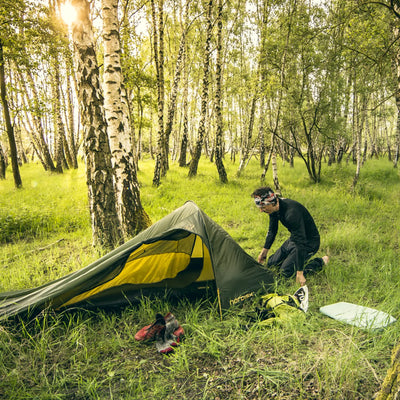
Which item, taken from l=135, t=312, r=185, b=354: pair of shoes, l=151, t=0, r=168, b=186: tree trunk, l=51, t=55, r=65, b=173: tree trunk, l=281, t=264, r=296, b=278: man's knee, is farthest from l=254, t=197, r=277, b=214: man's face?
l=51, t=55, r=65, b=173: tree trunk

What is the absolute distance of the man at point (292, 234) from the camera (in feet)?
11.1

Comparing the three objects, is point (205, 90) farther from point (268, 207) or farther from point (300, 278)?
point (300, 278)

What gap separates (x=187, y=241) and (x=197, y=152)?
752cm

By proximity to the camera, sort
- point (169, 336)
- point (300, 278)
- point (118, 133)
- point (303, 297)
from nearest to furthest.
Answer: point (169, 336) → point (303, 297) → point (300, 278) → point (118, 133)

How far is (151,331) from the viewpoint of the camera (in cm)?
257

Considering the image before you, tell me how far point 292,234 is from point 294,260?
0.42m

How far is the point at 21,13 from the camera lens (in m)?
7.81

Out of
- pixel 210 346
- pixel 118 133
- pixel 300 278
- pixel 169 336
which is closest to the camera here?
pixel 210 346

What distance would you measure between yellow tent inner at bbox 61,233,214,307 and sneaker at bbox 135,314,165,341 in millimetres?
820

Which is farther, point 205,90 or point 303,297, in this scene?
point 205,90

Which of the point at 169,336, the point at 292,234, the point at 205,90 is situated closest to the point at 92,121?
the point at 169,336

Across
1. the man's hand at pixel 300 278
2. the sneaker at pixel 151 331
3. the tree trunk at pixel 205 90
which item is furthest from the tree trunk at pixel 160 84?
the sneaker at pixel 151 331

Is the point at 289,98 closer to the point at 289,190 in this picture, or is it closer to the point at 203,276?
the point at 289,190

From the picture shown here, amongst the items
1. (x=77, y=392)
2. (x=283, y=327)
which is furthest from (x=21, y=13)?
(x=283, y=327)
